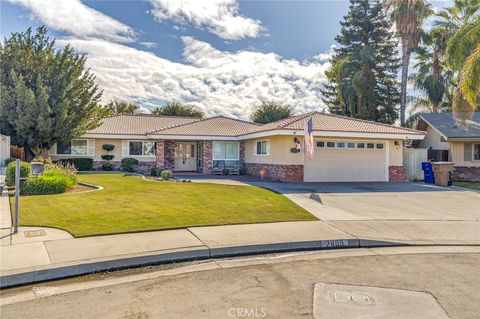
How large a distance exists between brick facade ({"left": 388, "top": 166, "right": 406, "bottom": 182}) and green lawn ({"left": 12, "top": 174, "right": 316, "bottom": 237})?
34.0 feet

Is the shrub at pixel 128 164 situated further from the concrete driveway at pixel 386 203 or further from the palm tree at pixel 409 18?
the palm tree at pixel 409 18

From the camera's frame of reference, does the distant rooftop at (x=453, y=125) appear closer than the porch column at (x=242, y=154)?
Yes

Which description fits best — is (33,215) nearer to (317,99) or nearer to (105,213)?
(105,213)

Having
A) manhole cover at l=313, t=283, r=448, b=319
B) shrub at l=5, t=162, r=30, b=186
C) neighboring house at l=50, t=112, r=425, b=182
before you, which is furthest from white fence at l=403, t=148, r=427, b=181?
shrub at l=5, t=162, r=30, b=186

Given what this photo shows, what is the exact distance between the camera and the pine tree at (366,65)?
35094 mm

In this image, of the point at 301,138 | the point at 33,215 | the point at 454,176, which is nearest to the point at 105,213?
the point at 33,215

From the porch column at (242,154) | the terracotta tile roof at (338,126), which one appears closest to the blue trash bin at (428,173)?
Answer: the terracotta tile roof at (338,126)

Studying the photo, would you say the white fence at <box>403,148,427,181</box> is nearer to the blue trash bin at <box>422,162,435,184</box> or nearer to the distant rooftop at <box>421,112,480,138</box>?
the blue trash bin at <box>422,162,435,184</box>

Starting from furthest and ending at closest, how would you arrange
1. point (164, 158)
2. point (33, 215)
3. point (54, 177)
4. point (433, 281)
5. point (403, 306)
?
point (164, 158), point (54, 177), point (33, 215), point (433, 281), point (403, 306)

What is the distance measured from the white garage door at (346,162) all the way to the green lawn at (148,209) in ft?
22.5

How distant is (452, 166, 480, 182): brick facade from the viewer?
78.0 feet

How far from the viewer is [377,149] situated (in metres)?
21.2

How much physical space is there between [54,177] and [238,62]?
1627cm

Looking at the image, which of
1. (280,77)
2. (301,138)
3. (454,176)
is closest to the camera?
(301,138)
